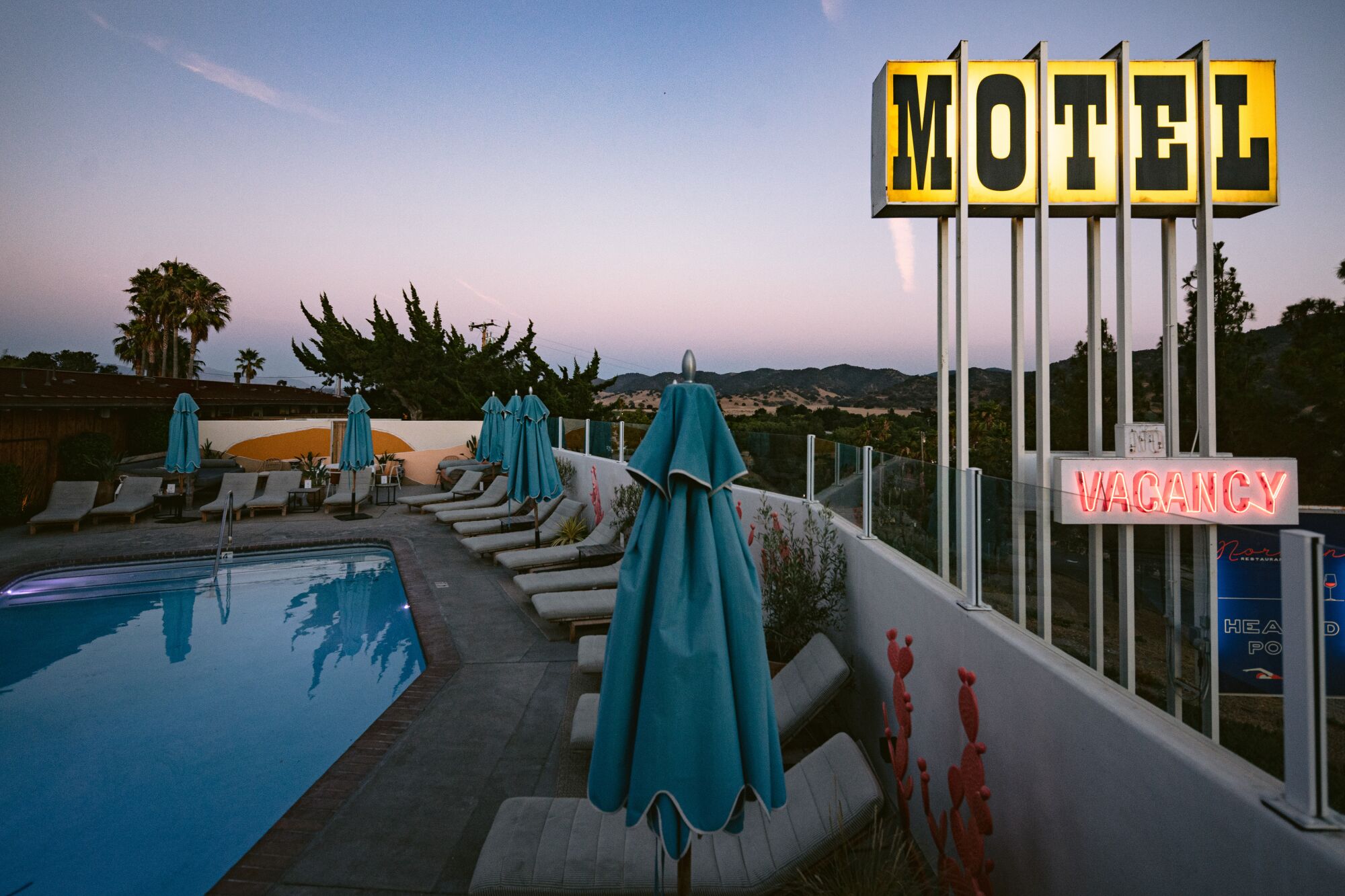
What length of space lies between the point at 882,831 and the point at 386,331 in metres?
31.0

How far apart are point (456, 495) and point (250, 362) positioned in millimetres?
36183

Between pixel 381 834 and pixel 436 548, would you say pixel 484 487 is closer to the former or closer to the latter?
pixel 436 548

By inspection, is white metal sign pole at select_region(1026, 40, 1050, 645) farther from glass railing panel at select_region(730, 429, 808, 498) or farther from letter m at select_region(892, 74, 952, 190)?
glass railing panel at select_region(730, 429, 808, 498)

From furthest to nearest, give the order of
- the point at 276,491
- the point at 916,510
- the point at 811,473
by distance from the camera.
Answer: the point at 276,491
the point at 811,473
the point at 916,510

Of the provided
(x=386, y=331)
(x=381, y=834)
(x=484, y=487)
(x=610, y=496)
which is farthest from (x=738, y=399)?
(x=381, y=834)

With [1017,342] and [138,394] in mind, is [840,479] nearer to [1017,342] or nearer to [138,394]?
[1017,342]

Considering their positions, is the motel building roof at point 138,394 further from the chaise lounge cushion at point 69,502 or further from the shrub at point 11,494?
the chaise lounge cushion at point 69,502

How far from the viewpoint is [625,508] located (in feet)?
31.8

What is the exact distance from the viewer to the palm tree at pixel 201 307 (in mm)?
29875

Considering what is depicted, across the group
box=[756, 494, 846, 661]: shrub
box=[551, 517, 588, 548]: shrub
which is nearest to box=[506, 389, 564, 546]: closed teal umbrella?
box=[551, 517, 588, 548]: shrub

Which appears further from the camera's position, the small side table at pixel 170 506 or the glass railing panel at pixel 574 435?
the glass railing panel at pixel 574 435

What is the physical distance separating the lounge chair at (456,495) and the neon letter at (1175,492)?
1305 cm

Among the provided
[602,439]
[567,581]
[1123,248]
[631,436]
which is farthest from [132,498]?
[1123,248]

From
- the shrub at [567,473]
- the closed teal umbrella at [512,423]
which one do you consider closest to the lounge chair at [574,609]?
the closed teal umbrella at [512,423]
